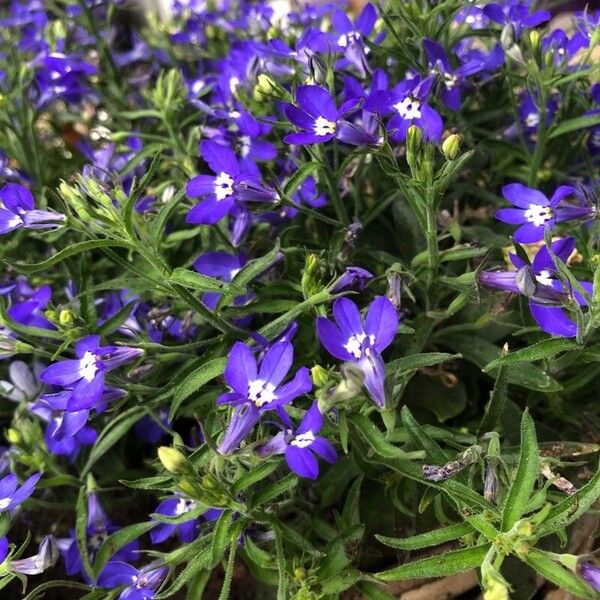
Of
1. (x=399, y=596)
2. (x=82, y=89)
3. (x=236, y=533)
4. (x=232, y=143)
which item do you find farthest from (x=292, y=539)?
(x=82, y=89)

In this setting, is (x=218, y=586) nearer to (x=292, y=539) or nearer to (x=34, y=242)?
(x=292, y=539)

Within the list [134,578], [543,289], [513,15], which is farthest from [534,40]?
[134,578]

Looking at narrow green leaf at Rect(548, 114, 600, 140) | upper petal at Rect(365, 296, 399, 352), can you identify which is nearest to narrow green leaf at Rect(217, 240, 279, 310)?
upper petal at Rect(365, 296, 399, 352)

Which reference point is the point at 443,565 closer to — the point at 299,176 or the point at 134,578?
the point at 134,578

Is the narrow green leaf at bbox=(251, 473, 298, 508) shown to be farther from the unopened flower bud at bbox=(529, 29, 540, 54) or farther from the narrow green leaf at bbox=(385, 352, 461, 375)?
the unopened flower bud at bbox=(529, 29, 540, 54)

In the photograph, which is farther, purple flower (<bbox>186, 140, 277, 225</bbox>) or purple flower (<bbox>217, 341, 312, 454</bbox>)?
purple flower (<bbox>186, 140, 277, 225</bbox>)

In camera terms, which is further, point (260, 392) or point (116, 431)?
point (116, 431)

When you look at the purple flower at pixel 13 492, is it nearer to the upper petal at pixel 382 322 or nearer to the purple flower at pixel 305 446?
the purple flower at pixel 305 446
